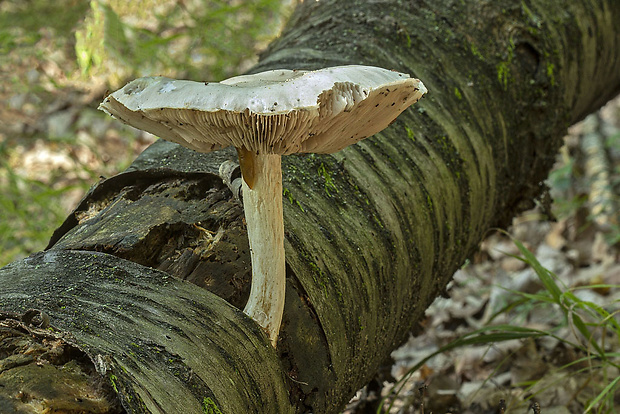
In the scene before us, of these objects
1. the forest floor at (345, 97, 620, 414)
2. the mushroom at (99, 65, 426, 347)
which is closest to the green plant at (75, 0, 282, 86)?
the forest floor at (345, 97, 620, 414)

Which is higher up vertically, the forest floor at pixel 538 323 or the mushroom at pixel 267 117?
the forest floor at pixel 538 323

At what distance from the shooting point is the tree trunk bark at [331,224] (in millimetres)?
1023

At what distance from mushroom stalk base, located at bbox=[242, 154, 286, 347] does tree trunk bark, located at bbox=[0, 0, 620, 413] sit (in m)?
0.05

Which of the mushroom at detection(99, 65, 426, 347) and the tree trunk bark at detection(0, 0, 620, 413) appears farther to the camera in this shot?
the tree trunk bark at detection(0, 0, 620, 413)

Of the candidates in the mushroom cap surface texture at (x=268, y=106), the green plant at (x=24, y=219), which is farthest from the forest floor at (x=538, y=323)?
the green plant at (x=24, y=219)

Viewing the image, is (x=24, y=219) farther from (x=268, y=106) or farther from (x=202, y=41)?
(x=268, y=106)

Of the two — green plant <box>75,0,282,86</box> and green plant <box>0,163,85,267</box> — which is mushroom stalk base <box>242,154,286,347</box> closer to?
green plant <box>0,163,85,267</box>

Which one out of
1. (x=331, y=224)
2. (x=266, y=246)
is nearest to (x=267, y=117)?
(x=266, y=246)

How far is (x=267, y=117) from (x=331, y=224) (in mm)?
480

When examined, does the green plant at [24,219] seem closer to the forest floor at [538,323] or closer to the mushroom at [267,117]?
the forest floor at [538,323]

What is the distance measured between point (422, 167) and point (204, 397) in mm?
971

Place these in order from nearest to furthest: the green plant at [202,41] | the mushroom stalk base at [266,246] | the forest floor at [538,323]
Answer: the mushroom stalk base at [266,246]
the forest floor at [538,323]
the green plant at [202,41]

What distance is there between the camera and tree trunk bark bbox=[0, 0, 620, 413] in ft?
3.36

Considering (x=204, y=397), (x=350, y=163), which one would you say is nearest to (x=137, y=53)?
(x=350, y=163)
